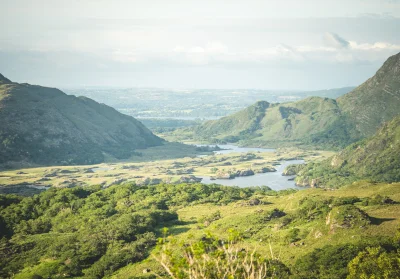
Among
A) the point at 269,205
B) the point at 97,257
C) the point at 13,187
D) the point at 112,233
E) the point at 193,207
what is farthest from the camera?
the point at 13,187

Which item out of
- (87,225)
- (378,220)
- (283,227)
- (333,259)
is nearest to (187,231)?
(283,227)

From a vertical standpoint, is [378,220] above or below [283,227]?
above

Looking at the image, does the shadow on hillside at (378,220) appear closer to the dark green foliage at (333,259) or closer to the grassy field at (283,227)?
the grassy field at (283,227)

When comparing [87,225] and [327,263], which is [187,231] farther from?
[327,263]

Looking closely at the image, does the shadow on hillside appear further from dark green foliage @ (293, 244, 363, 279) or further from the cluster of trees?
the cluster of trees

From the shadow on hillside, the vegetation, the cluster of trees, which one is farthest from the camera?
the cluster of trees

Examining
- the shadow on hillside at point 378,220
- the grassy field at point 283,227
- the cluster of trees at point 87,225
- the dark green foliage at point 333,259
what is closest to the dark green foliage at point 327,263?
the dark green foliage at point 333,259

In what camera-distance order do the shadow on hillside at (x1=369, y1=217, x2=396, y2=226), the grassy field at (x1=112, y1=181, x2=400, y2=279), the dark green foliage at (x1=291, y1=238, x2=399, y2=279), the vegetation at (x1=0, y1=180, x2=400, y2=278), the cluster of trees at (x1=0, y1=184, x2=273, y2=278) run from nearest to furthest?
1. the dark green foliage at (x1=291, y1=238, x2=399, y2=279)
2. the vegetation at (x1=0, y1=180, x2=400, y2=278)
3. the grassy field at (x1=112, y1=181, x2=400, y2=279)
4. the shadow on hillside at (x1=369, y1=217, x2=396, y2=226)
5. the cluster of trees at (x1=0, y1=184, x2=273, y2=278)

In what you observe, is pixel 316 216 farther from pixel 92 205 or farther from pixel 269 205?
pixel 92 205

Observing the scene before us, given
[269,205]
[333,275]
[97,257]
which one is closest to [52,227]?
[97,257]

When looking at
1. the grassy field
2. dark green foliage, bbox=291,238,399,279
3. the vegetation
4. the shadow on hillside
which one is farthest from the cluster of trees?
the shadow on hillside

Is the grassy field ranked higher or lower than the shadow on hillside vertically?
lower
